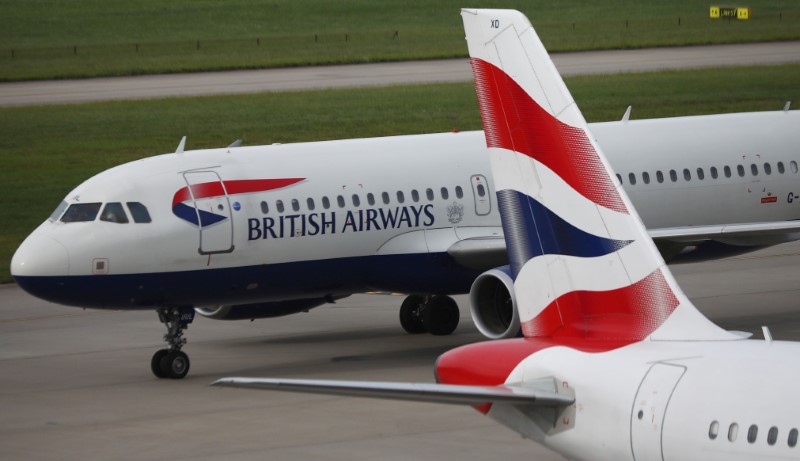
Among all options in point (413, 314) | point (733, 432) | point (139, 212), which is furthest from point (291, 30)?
point (733, 432)

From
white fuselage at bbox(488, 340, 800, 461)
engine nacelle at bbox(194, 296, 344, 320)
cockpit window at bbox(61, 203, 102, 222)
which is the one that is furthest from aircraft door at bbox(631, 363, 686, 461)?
engine nacelle at bbox(194, 296, 344, 320)

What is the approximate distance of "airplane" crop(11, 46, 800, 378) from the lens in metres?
22.9

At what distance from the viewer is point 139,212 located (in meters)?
23.1

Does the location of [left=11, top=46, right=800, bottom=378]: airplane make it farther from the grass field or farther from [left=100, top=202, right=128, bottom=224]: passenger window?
the grass field

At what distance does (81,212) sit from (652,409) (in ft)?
45.6

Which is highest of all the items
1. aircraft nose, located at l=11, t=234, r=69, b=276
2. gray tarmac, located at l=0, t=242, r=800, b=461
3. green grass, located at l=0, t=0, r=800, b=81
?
green grass, located at l=0, t=0, r=800, b=81

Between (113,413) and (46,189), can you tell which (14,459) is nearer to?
(113,413)

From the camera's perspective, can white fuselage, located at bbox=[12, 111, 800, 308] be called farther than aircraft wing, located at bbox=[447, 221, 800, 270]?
No

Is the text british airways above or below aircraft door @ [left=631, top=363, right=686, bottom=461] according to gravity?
above

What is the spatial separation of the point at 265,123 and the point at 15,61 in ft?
75.4

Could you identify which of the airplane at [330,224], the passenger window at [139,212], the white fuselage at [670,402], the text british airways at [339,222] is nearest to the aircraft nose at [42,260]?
the airplane at [330,224]

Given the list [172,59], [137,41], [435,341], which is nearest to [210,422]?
[435,341]

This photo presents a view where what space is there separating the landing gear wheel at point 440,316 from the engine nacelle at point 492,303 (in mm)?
3625

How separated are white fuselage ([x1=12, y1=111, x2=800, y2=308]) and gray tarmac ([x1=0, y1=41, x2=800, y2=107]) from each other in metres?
36.5
